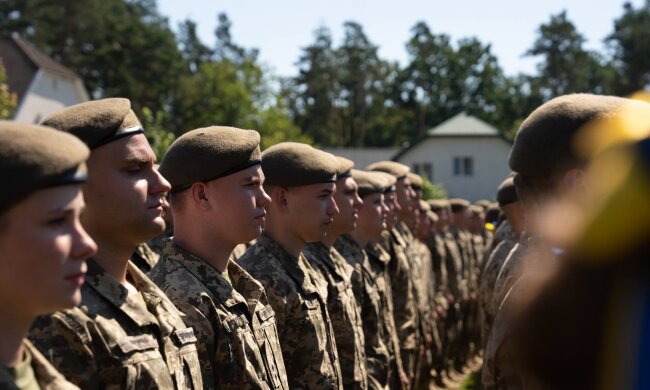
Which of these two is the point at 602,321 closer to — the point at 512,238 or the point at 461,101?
the point at 512,238

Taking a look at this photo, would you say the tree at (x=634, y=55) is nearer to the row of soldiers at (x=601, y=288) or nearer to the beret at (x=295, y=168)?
the beret at (x=295, y=168)

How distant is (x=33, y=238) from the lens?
8.38ft

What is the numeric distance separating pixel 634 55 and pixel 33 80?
40.8 metres

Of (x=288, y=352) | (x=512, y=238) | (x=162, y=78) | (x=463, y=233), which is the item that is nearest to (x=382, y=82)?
(x=162, y=78)

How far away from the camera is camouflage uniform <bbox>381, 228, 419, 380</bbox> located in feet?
30.6

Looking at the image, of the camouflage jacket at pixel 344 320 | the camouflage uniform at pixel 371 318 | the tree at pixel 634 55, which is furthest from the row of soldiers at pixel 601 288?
the tree at pixel 634 55

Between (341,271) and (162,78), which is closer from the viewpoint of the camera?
(341,271)

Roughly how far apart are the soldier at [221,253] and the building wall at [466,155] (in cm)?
4688

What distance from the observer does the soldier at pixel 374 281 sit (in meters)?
7.32

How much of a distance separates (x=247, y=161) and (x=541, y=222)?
2.13 meters

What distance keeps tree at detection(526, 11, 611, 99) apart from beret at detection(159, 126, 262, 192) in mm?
69961

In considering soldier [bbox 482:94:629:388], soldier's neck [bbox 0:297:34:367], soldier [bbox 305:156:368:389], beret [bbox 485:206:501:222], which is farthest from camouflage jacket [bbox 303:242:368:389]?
beret [bbox 485:206:501:222]

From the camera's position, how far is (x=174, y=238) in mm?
4539

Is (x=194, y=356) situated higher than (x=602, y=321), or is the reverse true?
(x=602, y=321)
